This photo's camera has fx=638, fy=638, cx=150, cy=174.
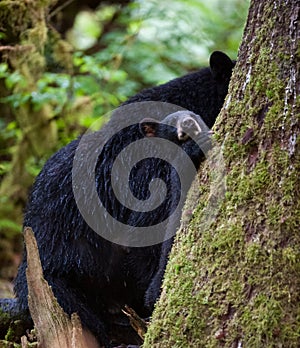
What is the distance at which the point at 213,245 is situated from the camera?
2.95m

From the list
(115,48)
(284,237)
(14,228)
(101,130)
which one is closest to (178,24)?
(115,48)

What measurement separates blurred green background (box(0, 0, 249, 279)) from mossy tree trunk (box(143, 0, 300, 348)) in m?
4.11

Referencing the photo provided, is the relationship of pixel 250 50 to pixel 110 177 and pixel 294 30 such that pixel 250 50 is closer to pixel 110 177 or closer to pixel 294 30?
pixel 294 30

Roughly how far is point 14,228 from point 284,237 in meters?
6.54

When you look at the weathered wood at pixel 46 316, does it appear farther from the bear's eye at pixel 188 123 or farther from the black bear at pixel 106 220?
the bear's eye at pixel 188 123

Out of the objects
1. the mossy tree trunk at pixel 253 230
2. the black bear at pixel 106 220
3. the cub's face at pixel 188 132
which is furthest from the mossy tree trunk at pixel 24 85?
the mossy tree trunk at pixel 253 230

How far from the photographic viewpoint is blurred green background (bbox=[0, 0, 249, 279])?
803cm

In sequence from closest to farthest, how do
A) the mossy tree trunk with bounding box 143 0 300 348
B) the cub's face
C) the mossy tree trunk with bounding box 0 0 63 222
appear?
the mossy tree trunk with bounding box 143 0 300 348 < the cub's face < the mossy tree trunk with bounding box 0 0 63 222

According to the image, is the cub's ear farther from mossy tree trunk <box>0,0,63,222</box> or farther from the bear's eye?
mossy tree trunk <box>0,0,63,222</box>

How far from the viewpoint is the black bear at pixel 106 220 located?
15.3ft

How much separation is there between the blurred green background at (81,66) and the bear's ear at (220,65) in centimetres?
256

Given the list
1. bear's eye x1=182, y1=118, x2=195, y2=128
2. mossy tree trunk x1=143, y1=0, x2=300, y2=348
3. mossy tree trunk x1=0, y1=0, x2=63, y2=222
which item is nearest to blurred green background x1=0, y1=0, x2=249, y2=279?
mossy tree trunk x1=0, y1=0, x2=63, y2=222

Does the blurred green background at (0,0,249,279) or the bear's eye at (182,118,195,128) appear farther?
the blurred green background at (0,0,249,279)

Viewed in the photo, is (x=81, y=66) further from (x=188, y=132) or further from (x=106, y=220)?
(x=188, y=132)
